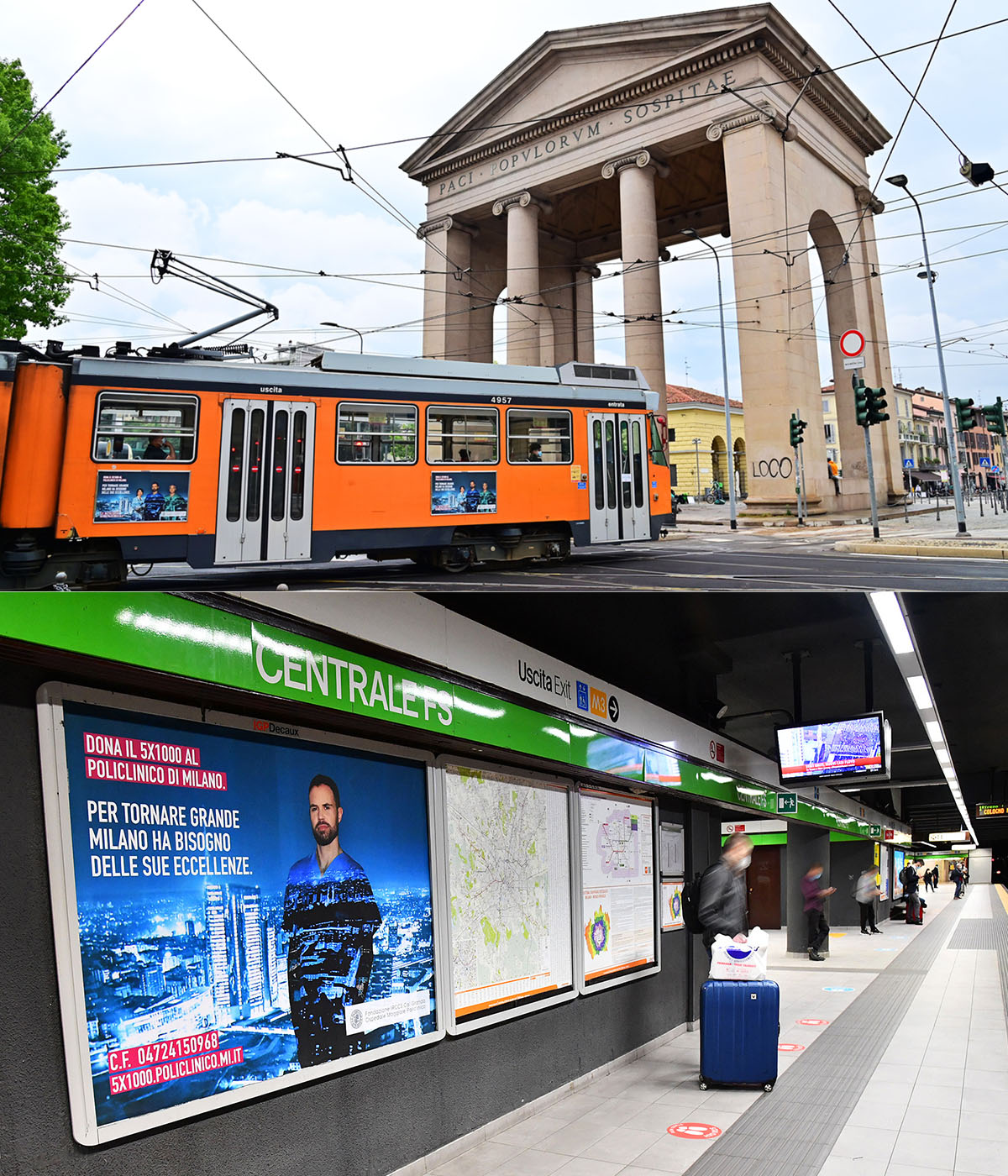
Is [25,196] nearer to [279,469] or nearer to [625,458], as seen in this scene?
[279,469]

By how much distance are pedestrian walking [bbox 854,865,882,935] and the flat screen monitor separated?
1221 cm

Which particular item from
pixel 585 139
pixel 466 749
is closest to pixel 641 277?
pixel 585 139

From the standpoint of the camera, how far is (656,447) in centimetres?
1326

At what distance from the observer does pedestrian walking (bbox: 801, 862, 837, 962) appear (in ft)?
52.0

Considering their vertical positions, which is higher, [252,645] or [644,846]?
[252,645]

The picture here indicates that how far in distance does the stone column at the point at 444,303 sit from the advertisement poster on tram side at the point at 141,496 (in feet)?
20.8

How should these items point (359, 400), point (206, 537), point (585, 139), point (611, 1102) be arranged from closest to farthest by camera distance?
point (611, 1102) → point (206, 537) → point (359, 400) → point (585, 139)

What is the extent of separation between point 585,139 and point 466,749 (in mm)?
A: 24805

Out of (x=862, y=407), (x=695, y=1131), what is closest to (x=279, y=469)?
(x=695, y=1131)

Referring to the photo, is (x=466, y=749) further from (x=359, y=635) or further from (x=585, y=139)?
(x=585, y=139)

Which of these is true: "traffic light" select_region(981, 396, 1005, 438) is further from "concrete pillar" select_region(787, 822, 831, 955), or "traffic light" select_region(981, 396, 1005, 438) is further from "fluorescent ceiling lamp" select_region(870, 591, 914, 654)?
"fluorescent ceiling lamp" select_region(870, 591, 914, 654)

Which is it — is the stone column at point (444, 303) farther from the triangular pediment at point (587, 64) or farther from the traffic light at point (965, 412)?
the traffic light at point (965, 412)

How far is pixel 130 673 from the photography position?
3.39 meters

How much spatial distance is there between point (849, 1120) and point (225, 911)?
461 cm
